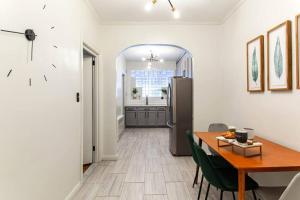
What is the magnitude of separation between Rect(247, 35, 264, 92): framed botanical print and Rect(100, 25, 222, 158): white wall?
1.25 m

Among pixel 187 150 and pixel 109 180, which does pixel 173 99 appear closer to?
pixel 187 150

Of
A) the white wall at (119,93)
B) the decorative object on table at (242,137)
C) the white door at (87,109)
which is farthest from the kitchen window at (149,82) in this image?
the decorative object on table at (242,137)

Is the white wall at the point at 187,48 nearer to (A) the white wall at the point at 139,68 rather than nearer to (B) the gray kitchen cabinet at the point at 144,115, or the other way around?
(B) the gray kitchen cabinet at the point at 144,115

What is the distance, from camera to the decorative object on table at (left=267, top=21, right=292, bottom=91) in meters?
2.24

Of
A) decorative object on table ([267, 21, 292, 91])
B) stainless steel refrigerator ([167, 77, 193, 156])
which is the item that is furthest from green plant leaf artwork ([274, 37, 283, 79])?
stainless steel refrigerator ([167, 77, 193, 156])

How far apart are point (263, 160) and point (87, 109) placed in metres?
3.07

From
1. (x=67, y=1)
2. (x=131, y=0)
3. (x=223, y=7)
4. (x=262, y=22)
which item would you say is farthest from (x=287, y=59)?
(x=67, y=1)

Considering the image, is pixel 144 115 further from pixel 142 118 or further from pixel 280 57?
pixel 280 57

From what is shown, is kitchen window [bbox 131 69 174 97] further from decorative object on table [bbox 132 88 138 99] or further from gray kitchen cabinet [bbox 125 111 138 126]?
gray kitchen cabinet [bbox 125 111 138 126]

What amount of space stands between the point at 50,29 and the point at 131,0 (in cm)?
164

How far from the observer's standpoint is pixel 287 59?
2252 mm

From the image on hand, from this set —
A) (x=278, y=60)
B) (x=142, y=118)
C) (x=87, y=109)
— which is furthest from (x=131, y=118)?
(x=278, y=60)

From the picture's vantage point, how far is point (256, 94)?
2.94 meters

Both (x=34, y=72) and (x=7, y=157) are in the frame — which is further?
(x=34, y=72)
